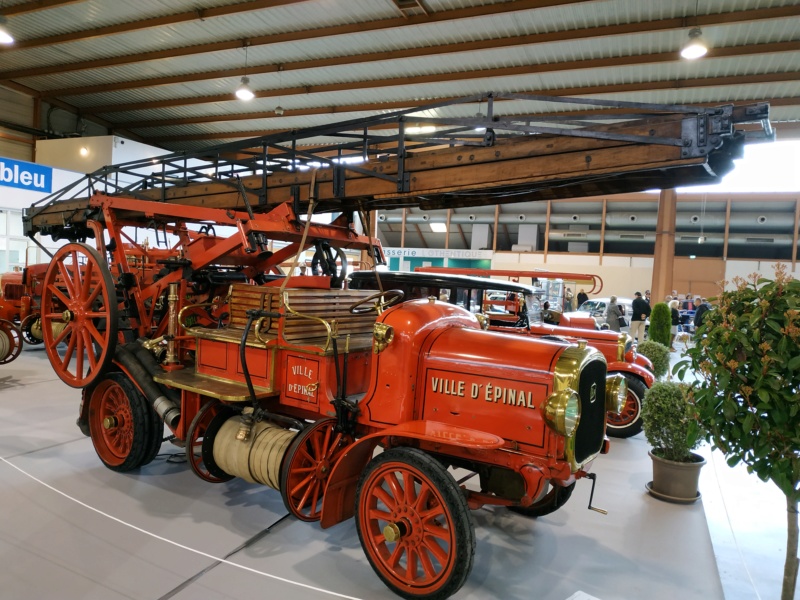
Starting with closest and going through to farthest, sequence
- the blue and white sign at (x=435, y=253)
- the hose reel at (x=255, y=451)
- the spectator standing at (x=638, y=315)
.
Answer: the hose reel at (x=255, y=451), the spectator standing at (x=638, y=315), the blue and white sign at (x=435, y=253)

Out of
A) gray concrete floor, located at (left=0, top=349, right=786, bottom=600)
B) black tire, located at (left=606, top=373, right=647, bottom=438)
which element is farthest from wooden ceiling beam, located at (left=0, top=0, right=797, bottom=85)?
gray concrete floor, located at (left=0, top=349, right=786, bottom=600)

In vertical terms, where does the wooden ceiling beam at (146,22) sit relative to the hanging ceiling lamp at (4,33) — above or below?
above

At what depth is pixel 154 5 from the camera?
7.32 meters

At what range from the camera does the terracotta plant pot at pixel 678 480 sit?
3.79 metres

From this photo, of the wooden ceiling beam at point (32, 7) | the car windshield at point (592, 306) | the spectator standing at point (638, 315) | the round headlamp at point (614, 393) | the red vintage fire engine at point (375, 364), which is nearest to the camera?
the red vintage fire engine at point (375, 364)

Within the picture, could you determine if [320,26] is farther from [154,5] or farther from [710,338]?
[710,338]

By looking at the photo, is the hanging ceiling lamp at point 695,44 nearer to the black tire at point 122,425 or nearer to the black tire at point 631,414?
the black tire at point 631,414

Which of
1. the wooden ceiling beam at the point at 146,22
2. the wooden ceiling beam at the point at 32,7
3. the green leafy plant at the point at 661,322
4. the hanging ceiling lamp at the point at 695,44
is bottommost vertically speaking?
the green leafy plant at the point at 661,322

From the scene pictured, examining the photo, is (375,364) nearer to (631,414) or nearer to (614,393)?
(614,393)

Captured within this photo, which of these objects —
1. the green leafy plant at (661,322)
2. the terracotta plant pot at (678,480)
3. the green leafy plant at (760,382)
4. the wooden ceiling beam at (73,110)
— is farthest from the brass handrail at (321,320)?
the wooden ceiling beam at (73,110)

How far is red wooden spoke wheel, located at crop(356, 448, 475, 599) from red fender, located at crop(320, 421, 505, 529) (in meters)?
0.11

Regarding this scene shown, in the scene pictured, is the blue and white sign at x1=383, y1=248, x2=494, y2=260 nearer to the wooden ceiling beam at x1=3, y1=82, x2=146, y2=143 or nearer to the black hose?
the wooden ceiling beam at x1=3, y1=82, x2=146, y2=143

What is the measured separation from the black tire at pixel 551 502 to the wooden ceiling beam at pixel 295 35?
5867 mm

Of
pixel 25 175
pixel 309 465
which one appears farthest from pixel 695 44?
pixel 25 175
